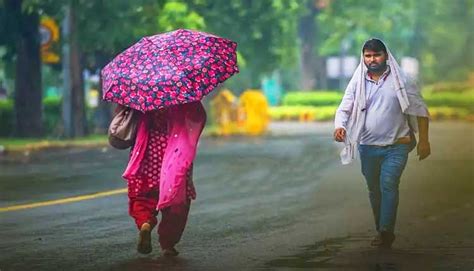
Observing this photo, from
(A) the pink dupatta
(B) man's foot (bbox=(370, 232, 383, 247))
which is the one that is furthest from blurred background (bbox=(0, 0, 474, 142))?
(A) the pink dupatta

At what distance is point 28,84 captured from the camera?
29188 mm

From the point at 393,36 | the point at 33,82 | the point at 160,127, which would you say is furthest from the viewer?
the point at 393,36

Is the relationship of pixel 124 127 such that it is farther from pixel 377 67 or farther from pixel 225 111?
pixel 225 111

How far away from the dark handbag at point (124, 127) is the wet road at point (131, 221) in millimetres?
903

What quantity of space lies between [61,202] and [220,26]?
722 inches

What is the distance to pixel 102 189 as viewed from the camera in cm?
1656

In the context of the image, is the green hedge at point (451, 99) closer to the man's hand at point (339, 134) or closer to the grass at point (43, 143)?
the grass at point (43, 143)

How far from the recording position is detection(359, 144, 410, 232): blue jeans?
1020cm

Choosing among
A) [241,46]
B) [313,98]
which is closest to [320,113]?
[313,98]

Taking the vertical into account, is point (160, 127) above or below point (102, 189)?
above

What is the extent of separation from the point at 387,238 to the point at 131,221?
9.92ft

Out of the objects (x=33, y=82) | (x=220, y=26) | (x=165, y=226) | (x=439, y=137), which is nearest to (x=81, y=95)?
(x=33, y=82)

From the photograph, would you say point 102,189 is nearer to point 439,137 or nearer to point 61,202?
point 61,202

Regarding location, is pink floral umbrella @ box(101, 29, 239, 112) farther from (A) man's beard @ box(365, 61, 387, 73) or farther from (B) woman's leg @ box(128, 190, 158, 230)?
(A) man's beard @ box(365, 61, 387, 73)
